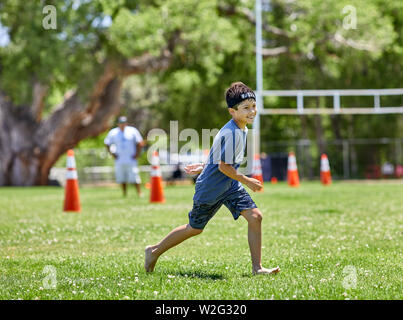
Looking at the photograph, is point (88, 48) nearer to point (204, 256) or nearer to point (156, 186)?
point (156, 186)

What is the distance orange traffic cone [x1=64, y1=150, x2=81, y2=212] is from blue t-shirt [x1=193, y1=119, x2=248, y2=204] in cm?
652

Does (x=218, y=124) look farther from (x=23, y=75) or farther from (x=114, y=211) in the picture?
(x=114, y=211)

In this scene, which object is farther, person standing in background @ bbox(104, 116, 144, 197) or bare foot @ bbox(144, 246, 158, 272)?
person standing in background @ bbox(104, 116, 144, 197)

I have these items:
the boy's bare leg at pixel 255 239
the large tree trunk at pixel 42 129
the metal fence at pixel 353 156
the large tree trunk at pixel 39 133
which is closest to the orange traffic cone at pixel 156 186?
the boy's bare leg at pixel 255 239

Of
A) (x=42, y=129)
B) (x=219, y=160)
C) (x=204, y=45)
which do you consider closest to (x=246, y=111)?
(x=219, y=160)

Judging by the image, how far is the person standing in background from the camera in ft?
50.8

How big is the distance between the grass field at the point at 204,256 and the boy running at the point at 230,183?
0.78ft

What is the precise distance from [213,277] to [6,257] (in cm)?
239

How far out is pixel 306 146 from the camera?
33688mm

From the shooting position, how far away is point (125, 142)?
15586 mm

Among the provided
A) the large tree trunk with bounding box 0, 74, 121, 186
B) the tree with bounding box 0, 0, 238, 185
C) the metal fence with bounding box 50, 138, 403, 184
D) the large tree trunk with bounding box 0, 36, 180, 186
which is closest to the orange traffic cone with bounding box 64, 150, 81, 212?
the tree with bounding box 0, 0, 238, 185

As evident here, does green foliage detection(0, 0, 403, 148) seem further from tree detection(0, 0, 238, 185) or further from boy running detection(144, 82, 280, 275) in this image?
boy running detection(144, 82, 280, 275)

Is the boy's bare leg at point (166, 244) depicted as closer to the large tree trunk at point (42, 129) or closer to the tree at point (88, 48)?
the tree at point (88, 48)
